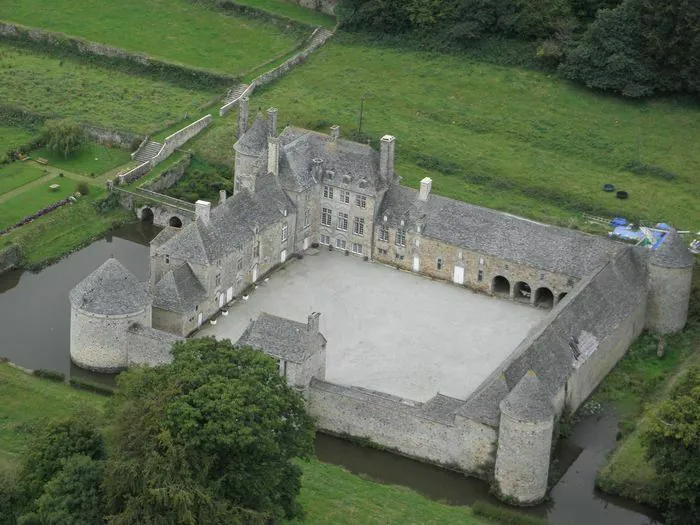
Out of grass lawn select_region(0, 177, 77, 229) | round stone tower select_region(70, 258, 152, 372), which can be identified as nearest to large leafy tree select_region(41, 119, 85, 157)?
grass lawn select_region(0, 177, 77, 229)

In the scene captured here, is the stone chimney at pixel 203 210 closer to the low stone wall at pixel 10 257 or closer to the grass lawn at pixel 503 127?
the low stone wall at pixel 10 257

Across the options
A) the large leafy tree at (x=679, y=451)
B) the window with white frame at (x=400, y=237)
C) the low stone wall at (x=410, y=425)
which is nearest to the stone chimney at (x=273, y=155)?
the window with white frame at (x=400, y=237)

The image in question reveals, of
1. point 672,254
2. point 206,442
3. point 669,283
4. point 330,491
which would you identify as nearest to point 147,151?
point 672,254

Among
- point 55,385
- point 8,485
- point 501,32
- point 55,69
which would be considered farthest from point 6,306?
point 501,32

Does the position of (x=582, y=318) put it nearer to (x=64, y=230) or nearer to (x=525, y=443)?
(x=525, y=443)

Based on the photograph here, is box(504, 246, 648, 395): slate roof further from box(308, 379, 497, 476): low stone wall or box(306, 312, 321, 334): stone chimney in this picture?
box(306, 312, 321, 334): stone chimney
